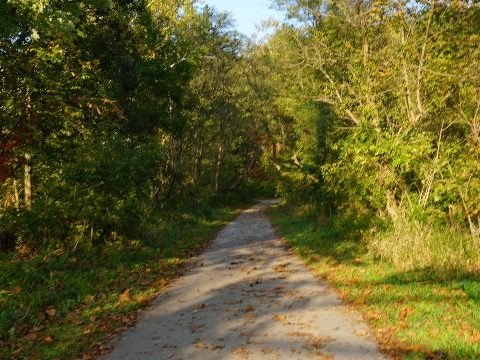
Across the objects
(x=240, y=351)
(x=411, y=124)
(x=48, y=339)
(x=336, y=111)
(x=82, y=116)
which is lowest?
(x=240, y=351)

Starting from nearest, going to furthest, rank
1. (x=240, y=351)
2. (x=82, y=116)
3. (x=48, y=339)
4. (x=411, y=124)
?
(x=240, y=351), (x=48, y=339), (x=411, y=124), (x=82, y=116)

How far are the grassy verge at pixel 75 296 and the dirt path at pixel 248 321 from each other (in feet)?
1.66

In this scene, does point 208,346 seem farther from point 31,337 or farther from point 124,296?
point 124,296

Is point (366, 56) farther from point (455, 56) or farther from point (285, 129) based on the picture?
point (285, 129)

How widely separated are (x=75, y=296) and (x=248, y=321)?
3.84 metres

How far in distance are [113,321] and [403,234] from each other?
7.26 m

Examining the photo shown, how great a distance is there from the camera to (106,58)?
1941cm

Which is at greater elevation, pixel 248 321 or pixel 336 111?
pixel 336 111

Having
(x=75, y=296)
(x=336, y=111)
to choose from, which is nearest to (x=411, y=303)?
(x=75, y=296)

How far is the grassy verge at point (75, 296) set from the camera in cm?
708

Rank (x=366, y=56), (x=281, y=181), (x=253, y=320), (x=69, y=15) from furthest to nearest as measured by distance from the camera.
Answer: (x=281, y=181)
(x=366, y=56)
(x=69, y=15)
(x=253, y=320)

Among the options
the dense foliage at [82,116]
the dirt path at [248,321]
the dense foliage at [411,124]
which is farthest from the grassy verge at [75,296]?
the dense foliage at [411,124]

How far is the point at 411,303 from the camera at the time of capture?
8133mm

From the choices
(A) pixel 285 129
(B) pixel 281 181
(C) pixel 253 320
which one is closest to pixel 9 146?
(C) pixel 253 320
